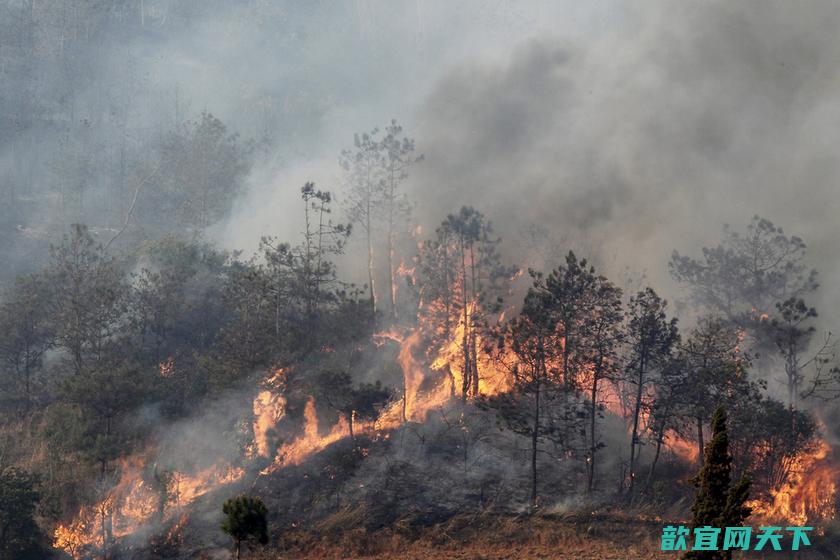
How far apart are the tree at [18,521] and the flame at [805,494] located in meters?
37.6

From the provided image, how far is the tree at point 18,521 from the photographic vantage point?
32688mm

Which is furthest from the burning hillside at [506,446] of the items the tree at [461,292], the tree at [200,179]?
the tree at [200,179]

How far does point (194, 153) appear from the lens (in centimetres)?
9775

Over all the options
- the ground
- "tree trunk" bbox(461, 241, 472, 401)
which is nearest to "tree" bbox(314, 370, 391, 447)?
"tree trunk" bbox(461, 241, 472, 401)

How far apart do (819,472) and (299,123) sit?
102205 mm

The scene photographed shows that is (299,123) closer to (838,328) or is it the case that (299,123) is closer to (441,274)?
(441,274)

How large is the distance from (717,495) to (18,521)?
105 feet

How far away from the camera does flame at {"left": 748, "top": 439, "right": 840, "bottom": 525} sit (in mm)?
36531

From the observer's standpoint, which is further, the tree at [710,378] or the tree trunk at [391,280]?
the tree trunk at [391,280]

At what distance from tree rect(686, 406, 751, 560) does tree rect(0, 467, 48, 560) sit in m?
30.9

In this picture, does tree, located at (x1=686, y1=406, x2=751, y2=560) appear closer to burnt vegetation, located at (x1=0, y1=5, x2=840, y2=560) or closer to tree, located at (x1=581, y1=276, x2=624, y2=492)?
burnt vegetation, located at (x1=0, y1=5, x2=840, y2=560)

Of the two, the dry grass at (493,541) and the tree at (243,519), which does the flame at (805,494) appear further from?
the tree at (243,519)

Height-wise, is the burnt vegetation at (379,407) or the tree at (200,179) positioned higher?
the tree at (200,179)

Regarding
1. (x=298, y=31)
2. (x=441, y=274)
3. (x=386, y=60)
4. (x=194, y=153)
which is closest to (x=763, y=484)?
(x=441, y=274)
